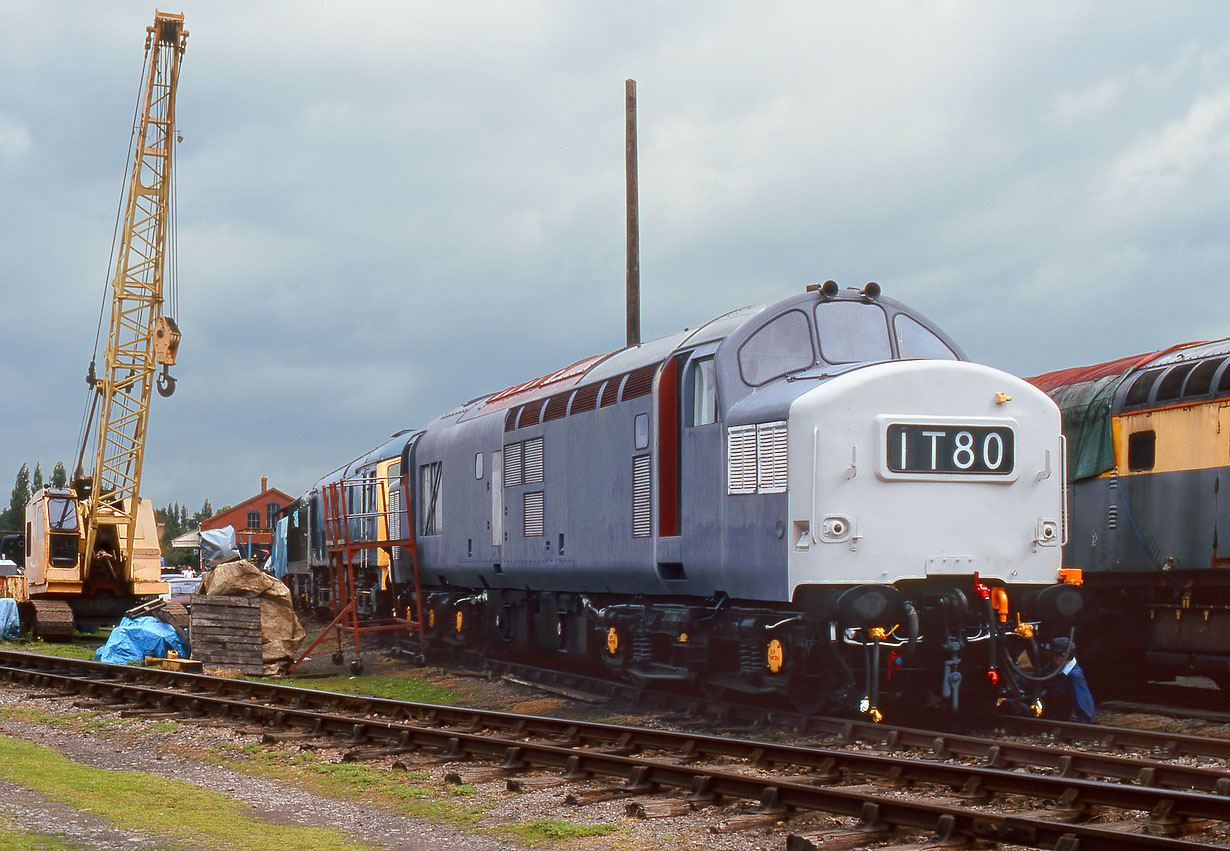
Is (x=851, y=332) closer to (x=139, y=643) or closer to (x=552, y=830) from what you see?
(x=552, y=830)

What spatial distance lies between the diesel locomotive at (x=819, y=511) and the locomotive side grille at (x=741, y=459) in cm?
2

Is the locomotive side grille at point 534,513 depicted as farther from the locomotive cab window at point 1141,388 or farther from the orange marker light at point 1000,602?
the locomotive cab window at point 1141,388

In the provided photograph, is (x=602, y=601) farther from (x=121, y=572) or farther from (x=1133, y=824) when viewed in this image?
(x=121, y=572)

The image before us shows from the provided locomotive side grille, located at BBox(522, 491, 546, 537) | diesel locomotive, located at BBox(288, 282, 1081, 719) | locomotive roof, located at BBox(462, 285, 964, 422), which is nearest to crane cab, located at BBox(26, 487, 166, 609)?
locomotive roof, located at BBox(462, 285, 964, 422)

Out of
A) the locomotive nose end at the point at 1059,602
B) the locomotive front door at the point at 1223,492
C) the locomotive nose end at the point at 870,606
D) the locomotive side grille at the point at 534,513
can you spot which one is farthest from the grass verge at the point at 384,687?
the locomotive front door at the point at 1223,492

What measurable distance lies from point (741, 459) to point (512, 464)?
6.14m

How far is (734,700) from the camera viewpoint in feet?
47.7

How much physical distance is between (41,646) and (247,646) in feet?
31.6

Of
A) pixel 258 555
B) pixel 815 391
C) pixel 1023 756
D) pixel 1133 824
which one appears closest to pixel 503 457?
pixel 815 391

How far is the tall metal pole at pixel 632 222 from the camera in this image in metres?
24.3

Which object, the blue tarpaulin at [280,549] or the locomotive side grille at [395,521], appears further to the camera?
the blue tarpaulin at [280,549]

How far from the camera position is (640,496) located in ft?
48.1

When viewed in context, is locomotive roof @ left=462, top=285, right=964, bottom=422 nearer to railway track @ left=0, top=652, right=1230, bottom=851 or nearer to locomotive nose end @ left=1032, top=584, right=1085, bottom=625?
locomotive nose end @ left=1032, top=584, right=1085, bottom=625

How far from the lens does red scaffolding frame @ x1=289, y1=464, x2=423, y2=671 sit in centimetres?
2208
